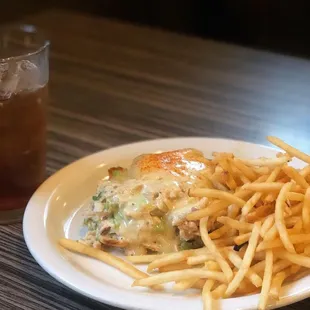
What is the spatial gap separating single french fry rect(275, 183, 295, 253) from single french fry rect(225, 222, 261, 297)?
4cm

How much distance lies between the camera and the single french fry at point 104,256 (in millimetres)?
1012

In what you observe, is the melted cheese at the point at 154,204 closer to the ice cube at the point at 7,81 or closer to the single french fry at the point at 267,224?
the single french fry at the point at 267,224

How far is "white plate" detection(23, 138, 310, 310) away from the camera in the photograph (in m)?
0.91

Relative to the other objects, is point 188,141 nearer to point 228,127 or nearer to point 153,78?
point 228,127

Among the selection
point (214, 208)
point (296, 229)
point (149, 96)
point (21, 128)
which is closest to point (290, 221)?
point (296, 229)

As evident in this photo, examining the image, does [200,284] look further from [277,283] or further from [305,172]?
[305,172]

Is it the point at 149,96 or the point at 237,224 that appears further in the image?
the point at 149,96

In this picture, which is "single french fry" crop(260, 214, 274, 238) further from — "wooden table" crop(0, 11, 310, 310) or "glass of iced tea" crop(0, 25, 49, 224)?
"glass of iced tea" crop(0, 25, 49, 224)

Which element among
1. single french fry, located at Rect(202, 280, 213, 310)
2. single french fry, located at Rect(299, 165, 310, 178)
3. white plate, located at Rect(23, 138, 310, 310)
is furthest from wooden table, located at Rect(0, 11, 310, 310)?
single french fry, located at Rect(299, 165, 310, 178)

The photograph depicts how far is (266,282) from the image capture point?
90 cm

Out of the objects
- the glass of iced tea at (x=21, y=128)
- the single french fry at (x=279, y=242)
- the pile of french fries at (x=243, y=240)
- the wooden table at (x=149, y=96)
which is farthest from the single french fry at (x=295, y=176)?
the glass of iced tea at (x=21, y=128)

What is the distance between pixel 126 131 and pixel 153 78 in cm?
51

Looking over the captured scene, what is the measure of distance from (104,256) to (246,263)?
0.27m

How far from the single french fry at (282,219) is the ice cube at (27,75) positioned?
60cm
